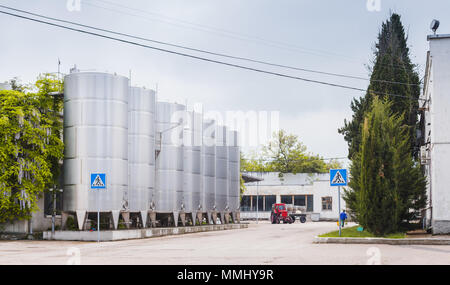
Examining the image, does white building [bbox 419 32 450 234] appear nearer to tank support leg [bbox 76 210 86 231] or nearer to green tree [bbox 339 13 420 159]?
green tree [bbox 339 13 420 159]

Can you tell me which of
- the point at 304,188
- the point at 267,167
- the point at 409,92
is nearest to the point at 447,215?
the point at 409,92

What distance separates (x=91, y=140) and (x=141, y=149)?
12.8 ft

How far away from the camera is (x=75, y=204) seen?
27.3 m

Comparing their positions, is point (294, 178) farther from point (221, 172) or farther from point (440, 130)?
point (440, 130)

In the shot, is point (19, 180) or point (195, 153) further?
point (195, 153)

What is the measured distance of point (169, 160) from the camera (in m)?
35.1

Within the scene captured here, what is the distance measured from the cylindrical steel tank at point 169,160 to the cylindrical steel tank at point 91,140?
6.01 metres

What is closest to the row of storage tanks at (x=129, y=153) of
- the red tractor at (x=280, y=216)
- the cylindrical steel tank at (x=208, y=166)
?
the cylindrical steel tank at (x=208, y=166)

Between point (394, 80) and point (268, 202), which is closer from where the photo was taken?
point (394, 80)

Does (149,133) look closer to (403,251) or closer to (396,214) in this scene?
(396,214)

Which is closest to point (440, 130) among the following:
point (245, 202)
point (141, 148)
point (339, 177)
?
point (339, 177)

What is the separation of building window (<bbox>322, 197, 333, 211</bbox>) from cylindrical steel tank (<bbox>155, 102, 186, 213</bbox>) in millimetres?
40066
